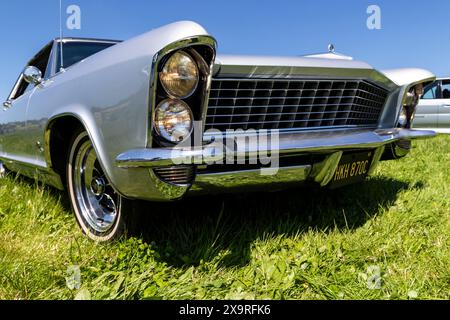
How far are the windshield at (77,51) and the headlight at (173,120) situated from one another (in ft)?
5.35

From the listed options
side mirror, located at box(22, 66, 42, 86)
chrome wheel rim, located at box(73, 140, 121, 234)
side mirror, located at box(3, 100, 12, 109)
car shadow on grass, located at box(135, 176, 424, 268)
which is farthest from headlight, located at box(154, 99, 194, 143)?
side mirror, located at box(3, 100, 12, 109)

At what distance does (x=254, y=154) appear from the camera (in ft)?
5.78

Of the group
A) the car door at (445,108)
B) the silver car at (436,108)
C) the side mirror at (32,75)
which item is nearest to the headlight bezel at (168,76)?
the side mirror at (32,75)

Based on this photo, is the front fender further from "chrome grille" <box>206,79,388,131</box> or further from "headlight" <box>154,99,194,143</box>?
"chrome grille" <box>206,79,388,131</box>

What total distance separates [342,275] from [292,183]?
0.49 metres

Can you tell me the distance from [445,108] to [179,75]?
960 centimetres

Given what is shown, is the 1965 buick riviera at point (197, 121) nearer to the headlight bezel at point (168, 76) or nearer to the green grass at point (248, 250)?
the headlight bezel at point (168, 76)

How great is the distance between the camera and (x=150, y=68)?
5.31 feet

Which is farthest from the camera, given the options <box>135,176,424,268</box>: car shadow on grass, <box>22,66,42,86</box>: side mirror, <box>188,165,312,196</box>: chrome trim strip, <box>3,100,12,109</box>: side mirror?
<box>3,100,12,109</box>: side mirror

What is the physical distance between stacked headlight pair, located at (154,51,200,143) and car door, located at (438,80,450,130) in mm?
9548

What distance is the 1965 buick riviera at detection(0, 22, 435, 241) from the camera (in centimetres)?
166

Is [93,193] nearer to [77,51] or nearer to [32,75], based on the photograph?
[32,75]

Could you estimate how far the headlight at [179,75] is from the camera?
165 centimetres

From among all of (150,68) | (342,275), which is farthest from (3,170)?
(342,275)
